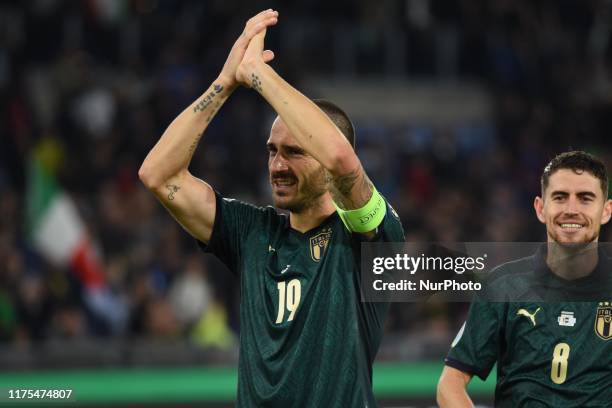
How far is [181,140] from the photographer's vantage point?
446cm

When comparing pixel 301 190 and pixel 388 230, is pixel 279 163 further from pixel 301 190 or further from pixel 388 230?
pixel 388 230

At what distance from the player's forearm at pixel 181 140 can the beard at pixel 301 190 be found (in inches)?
13.4

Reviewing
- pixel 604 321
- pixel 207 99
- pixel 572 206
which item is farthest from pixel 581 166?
pixel 207 99

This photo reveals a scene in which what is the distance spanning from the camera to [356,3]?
17.0 m

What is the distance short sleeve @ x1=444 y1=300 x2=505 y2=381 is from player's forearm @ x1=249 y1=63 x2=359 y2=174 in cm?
82

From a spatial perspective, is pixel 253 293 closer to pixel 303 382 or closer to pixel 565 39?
pixel 303 382

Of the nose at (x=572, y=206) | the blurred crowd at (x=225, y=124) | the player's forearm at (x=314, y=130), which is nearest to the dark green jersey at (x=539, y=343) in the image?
the nose at (x=572, y=206)

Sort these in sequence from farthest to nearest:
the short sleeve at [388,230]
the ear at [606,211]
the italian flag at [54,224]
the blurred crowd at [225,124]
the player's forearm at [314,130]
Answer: the italian flag at [54,224] < the blurred crowd at [225,124] < the ear at [606,211] < the short sleeve at [388,230] < the player's forearm at [314,130]

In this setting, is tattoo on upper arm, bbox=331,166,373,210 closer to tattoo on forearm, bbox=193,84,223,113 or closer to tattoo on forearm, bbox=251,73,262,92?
tattoo on forearm, bbox=251,73,262,92

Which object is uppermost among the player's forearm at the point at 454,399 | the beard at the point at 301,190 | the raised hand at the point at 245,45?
the raised hand at the point at 245,45

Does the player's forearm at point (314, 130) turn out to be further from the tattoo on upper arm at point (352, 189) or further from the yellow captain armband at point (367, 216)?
the yellow captain armband at point (367, 216)

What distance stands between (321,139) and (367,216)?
327 mm

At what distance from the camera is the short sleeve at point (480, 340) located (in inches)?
178

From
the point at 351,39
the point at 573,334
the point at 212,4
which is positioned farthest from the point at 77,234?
the point at 573,334
